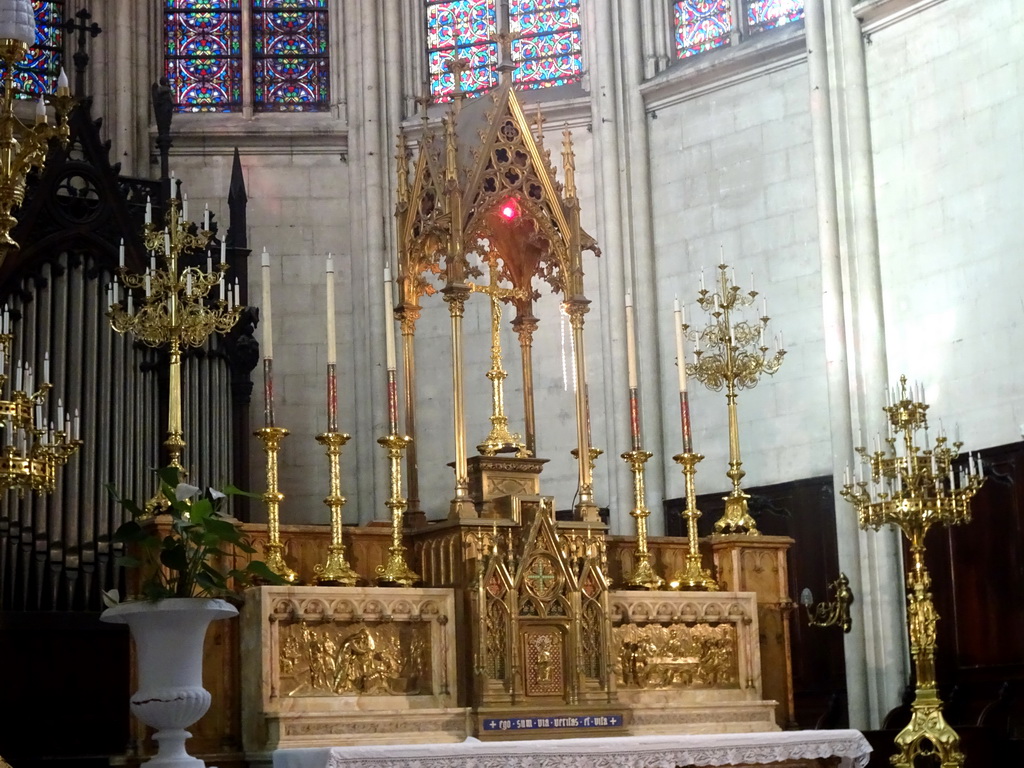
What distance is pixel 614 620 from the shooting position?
989cm

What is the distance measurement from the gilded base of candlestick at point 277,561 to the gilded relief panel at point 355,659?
29 cm

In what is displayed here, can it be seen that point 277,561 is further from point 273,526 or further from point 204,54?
point 204,54

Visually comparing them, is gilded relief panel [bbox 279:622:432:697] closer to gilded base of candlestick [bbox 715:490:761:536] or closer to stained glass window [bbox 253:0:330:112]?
gilded base of candlestick [bbox 715:490:761:536]

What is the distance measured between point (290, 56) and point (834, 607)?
876cm

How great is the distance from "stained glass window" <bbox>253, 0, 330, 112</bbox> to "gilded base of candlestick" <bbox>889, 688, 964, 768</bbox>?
9.64 metres

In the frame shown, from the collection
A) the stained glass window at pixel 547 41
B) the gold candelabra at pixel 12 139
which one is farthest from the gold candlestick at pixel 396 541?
the stained glass window at pixel 547 41

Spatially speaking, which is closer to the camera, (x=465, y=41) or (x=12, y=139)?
(x=12, y=139)

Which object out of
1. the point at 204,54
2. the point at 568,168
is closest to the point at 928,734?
the point at 568,168

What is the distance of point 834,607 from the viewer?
12953 millimetres

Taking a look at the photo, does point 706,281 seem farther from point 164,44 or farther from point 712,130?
point 164,44

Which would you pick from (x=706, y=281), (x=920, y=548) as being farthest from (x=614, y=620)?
(x=706, y=281)

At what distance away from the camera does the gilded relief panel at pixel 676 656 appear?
32.6 feet

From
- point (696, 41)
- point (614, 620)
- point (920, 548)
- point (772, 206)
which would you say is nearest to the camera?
point (614, 620)

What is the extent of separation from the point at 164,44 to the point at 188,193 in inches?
72.5
